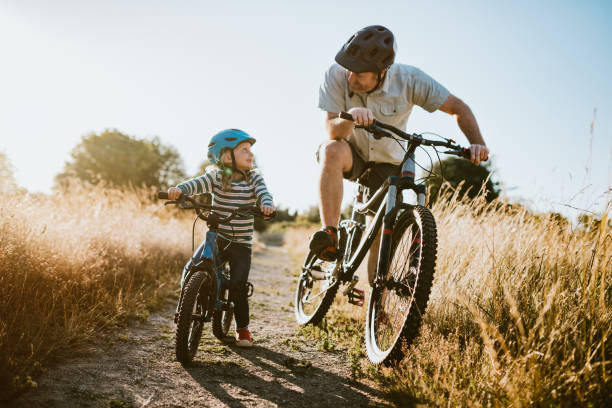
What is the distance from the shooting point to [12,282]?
294 cm

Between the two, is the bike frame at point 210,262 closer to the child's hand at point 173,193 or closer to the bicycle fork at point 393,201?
the child's hand at point 173,193

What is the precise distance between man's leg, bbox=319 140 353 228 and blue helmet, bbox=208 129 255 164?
71 cm

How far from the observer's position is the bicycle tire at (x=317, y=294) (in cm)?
361

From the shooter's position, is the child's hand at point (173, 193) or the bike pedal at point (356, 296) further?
the bike pedal at point (356, 296)

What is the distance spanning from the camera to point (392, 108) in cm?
338

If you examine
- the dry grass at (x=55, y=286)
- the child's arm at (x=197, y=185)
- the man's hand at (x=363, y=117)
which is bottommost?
the dry grass at (x=55, y=286)

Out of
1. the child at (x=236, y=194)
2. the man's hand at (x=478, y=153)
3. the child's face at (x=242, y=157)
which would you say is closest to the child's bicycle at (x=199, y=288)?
the child at (x=236, y=194)

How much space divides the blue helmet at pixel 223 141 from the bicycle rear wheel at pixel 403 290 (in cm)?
159

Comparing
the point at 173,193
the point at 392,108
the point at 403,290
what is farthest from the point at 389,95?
the point at 173,193

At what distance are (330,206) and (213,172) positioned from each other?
1.08 meters

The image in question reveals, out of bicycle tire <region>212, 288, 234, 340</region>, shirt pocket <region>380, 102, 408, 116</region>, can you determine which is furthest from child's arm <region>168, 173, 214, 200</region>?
shirt pocket <region>380, 102, 408, 116</region>

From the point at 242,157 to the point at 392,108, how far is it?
140 centimetres

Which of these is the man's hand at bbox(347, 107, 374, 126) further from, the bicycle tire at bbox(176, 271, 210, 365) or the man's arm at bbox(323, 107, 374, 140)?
the bicycle tire at bbox(176, 271, 210, 365)

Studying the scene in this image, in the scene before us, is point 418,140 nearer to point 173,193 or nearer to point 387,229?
point 387,229
